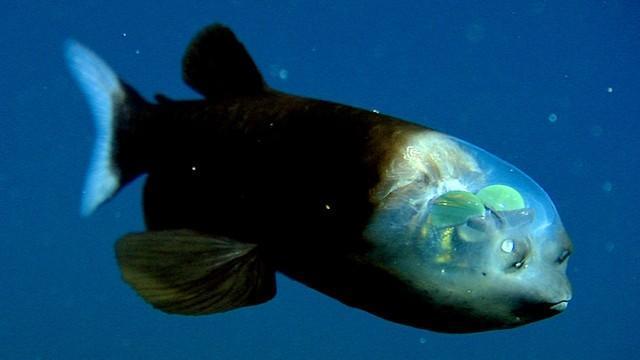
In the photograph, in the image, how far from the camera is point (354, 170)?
1.87 m

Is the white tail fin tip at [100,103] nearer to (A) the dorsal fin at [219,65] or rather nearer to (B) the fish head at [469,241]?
(A) the dorsal fin at [219,65]

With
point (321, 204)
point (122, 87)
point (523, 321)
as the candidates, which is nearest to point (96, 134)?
point (122, 87)

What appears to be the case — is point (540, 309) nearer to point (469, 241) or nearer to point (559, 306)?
point (559, 306)

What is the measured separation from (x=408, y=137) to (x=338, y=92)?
76.0ft

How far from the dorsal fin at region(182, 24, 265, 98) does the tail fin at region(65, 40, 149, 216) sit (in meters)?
0.24

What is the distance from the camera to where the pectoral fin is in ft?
6.41

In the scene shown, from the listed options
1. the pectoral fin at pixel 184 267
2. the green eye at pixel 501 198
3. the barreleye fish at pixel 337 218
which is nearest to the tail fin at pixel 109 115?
the barreleye fish at pixel 337 218

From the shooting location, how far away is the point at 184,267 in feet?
6.42

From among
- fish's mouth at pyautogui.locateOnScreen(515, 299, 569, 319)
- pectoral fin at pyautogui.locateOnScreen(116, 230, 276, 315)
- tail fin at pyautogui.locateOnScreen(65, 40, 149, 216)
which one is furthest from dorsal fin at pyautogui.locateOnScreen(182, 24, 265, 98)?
fish's mouth at pyautogui.locateOnScreen(515, 299, 569, 319)

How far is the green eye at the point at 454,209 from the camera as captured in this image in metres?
1.70

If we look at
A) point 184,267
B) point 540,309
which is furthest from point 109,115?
point 540,309

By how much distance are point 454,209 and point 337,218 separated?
322mm

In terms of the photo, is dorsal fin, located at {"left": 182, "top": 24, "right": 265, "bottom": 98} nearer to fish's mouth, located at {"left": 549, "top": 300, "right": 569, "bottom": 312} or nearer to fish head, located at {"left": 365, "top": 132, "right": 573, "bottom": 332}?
fish head, located at {"left": 365, "top": 132, "right": 573, "bottom": 332}

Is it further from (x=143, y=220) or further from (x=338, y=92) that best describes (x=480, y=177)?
(x=338, y=92)
